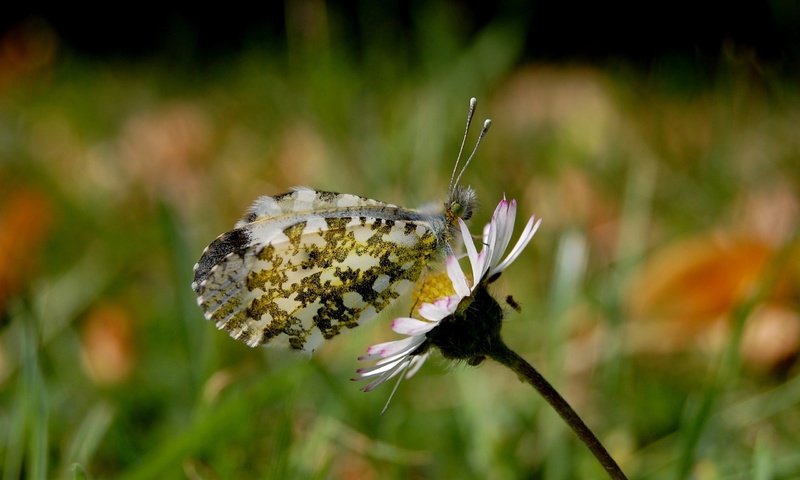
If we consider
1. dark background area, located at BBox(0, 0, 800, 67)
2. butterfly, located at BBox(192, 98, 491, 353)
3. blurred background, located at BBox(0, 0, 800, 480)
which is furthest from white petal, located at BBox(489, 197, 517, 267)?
dark background area, located at BBox(0, 0, 800, 67)

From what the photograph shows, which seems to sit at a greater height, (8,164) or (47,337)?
(8,164)

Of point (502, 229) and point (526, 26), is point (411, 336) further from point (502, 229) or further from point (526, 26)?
point (526, 26)

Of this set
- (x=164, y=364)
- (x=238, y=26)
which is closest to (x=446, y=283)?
(x=164, y=364)

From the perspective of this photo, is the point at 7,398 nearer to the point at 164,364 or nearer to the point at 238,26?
the point at 164,364

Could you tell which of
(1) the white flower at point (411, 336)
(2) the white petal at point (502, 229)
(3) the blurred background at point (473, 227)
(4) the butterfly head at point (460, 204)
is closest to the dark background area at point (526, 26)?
(3) the blurred background at point (473, 227)

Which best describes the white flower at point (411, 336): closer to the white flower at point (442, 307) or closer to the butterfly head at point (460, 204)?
the white flower at point (442, 307)

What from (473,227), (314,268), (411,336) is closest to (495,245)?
(411,336)
